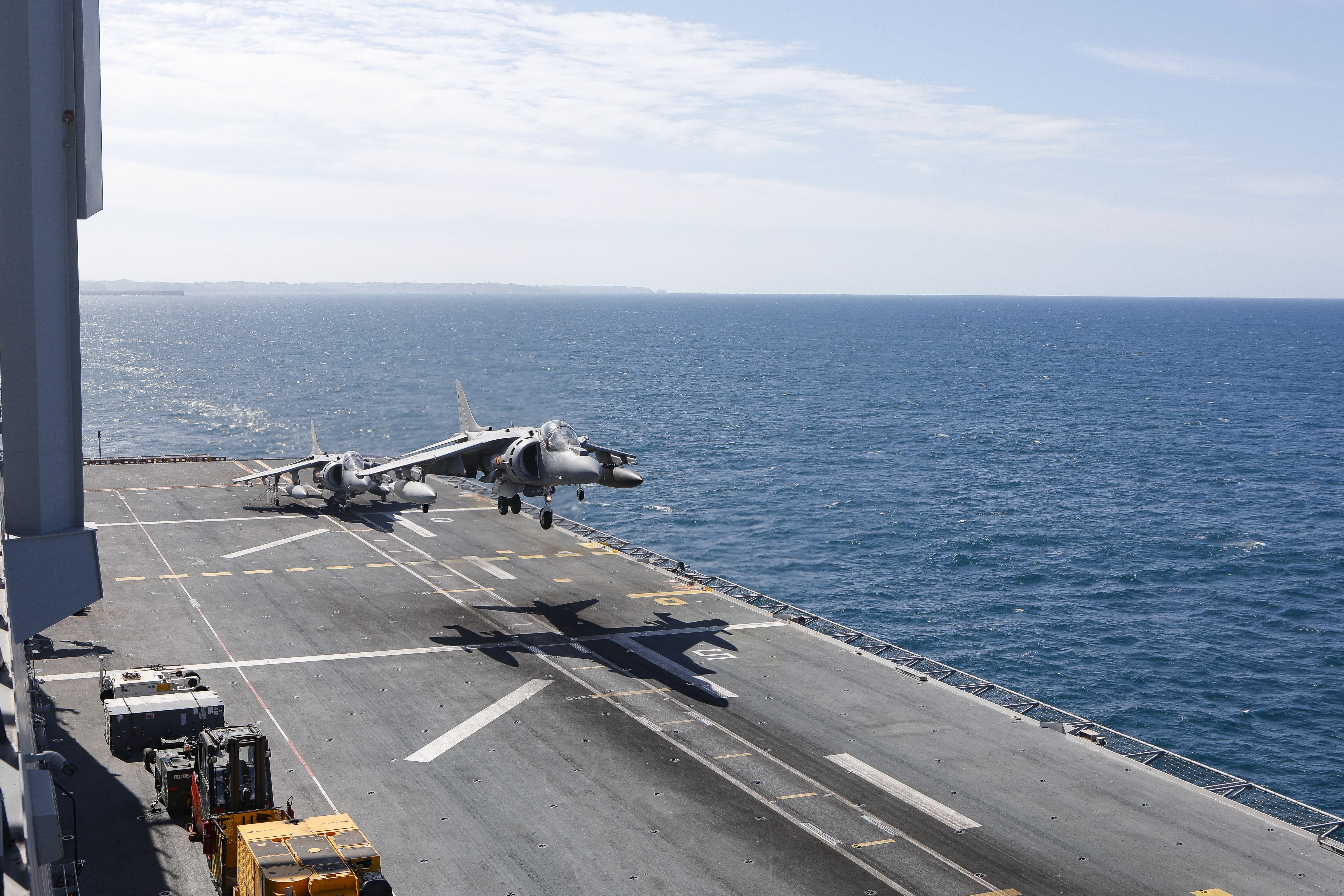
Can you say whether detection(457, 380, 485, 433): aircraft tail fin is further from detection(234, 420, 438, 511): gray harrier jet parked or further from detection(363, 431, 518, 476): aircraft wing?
detection(234, 420, 438, 511): gray harrier jet parked

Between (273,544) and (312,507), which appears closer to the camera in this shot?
(273,544)

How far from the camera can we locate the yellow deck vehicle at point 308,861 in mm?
19469

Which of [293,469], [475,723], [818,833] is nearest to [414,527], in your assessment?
[293,469]

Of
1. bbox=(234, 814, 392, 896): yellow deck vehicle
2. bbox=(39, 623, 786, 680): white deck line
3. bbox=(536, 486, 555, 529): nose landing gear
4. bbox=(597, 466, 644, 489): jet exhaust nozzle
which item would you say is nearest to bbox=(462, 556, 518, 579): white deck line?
bbox=(536, 486, 555, 529): nose landing gear

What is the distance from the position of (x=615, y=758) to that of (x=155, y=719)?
1264 centimetres

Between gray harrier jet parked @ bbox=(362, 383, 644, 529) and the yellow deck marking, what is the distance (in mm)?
5698

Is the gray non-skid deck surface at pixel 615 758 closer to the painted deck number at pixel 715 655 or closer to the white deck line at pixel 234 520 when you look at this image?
the painted deck number at pixel 715 655

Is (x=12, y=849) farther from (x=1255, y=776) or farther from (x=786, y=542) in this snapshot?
(x=786, y=542)

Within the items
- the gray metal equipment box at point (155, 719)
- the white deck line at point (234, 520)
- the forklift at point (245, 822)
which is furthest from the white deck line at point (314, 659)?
the white deck line at point (234, 520)

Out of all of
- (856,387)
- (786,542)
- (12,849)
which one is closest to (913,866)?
(12,849)

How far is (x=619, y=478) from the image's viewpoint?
1757 inches

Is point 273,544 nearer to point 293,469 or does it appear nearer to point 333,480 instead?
point 333,480

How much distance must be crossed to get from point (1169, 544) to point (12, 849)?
251 ft

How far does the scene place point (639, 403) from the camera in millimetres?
145125
